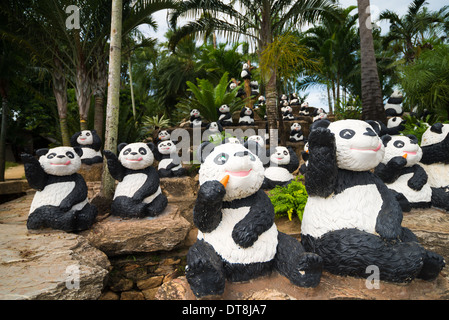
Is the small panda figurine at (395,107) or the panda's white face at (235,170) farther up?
the small panda figurine at (395,107)

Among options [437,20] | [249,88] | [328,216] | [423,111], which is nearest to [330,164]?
[328,216]

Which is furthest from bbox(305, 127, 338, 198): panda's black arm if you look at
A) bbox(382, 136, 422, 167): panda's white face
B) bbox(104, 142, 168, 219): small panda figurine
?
bbox(104, 142, 168, 219): small panda figurine

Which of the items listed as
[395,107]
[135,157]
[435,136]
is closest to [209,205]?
[135,157]

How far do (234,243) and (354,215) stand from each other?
0.86 m

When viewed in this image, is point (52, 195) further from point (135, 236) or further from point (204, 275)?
point (204, 275)

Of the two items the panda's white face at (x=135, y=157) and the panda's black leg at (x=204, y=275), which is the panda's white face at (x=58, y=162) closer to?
the panda's white face at (x=135, y=157)

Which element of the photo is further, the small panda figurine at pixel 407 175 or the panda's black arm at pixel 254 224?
the small panda figurine at pixel 407 175

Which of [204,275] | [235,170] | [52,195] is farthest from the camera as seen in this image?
[52,195]

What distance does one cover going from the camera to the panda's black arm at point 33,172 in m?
3.10

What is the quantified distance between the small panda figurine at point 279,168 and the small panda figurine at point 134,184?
216cm

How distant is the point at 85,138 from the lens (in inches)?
229

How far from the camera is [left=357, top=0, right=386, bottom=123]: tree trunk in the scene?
5434 mm

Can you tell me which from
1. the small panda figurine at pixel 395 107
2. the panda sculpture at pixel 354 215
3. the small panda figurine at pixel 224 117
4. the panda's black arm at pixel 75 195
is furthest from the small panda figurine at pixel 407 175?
the small panda figurine at pixel 224 117

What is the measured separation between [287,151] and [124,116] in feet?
18.3
